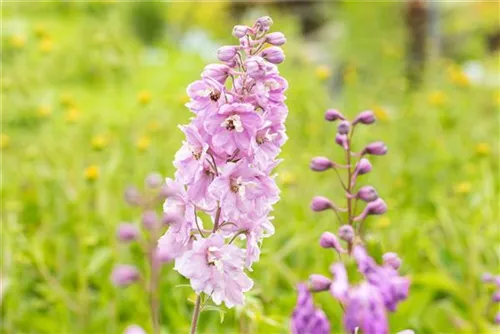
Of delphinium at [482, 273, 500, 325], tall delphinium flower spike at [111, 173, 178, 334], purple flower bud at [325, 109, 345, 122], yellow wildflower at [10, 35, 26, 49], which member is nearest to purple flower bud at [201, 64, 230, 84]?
purple flower bud at [325, 109, 345, 122]

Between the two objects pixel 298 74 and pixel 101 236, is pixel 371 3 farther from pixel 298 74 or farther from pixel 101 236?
pixel 101 236

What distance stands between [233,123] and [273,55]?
13 centimetres

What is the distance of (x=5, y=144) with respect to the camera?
3.29m

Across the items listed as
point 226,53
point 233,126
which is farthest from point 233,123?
point 226,53

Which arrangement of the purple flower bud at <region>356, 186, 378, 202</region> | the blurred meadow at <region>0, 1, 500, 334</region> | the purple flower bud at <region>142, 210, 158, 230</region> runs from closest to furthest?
1. the purple flower bud at <region>356, 186, 378, 202</region>
2. the purple flower bud at <region>142, 210, 158, 230</region>
3. the blurred meadow at <region>0, 1, 500, 334</region>

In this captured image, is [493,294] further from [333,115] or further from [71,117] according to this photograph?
[71,117]

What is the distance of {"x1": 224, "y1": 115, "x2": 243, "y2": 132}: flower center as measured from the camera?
3.71 ft

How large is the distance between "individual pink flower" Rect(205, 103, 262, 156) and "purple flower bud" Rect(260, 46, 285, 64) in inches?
3.9

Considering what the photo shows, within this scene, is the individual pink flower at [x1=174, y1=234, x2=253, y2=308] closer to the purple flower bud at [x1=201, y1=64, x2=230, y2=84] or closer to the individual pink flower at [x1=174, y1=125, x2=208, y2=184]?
the individual pink flower at [x1=174, y1=125, x2=208, y2=184]

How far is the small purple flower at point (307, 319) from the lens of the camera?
1.04 metres

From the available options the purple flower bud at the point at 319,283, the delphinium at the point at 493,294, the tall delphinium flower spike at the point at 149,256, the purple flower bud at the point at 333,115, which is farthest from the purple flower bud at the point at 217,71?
the delphinium at the point at 493,294

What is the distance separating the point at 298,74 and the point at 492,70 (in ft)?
4.24

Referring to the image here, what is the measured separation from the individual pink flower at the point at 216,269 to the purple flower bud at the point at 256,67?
240mm

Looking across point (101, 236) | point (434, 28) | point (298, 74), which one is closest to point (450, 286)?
point (101, 236)
